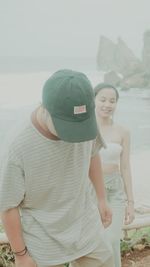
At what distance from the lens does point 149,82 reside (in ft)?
119

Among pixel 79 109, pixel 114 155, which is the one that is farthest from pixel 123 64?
pixel 79 109

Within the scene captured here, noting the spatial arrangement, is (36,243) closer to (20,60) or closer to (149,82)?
(149,82)

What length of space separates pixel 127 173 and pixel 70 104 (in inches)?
54.3

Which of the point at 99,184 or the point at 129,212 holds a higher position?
the point at 99,184

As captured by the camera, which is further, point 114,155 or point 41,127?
point 114,155

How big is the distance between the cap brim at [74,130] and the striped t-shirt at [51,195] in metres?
0.14

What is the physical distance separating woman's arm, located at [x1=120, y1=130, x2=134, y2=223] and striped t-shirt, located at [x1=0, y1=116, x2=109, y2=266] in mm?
864

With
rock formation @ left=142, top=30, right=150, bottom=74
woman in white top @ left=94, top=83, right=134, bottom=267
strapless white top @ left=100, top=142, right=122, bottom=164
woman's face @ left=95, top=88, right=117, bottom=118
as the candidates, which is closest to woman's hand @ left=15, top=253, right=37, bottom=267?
woman in white top @ left=94, top=83, right=134, bottom=267

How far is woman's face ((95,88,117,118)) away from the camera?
2.62m

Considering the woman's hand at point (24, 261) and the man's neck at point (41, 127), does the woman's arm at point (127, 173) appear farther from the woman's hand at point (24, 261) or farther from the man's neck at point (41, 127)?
the man's neck at point (41, 127)

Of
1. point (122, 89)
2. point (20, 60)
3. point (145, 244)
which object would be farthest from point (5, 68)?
point (145, 244)

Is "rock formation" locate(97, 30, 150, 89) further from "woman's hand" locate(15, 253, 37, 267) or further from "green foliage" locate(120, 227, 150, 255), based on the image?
"woman's hand" locate(15, 253, 37, 267)

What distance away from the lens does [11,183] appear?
4.95 ft

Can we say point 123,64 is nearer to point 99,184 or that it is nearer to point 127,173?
point 127,173
